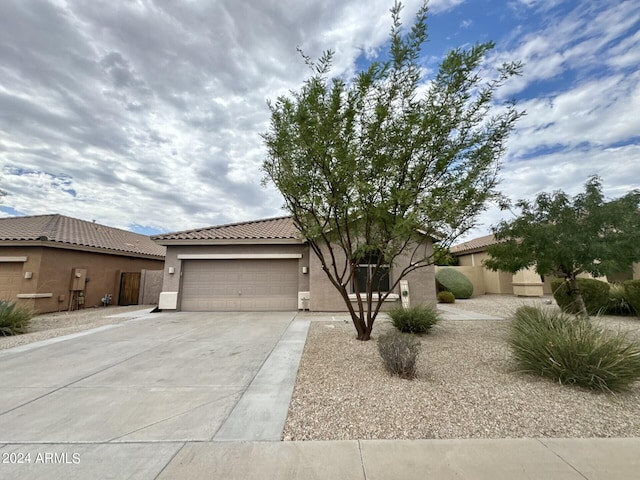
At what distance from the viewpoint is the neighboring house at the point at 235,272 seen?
12.4 m

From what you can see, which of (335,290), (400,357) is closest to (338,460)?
(400,357)

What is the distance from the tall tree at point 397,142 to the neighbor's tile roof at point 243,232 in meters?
5.24

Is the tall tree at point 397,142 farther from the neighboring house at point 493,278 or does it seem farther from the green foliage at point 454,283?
the green foliage at point 454,283

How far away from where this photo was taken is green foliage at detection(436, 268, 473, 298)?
17.2 meters

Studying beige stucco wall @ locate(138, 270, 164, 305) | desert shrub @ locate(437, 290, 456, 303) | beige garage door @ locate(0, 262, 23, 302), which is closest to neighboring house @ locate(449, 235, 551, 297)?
desert shrub @ locate(437, 290, 456, 303)

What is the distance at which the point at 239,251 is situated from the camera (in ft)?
41.5

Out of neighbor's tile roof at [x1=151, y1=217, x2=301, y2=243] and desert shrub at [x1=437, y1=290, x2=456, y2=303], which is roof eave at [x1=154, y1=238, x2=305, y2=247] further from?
desert shrub at [x1=437, y1=290, x2=456, y2=303]

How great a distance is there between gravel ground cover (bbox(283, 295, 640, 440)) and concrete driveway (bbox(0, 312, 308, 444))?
19.2 inches

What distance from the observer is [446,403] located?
142 inches

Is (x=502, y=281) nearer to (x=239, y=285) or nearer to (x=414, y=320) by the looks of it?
(x=414, y=320)

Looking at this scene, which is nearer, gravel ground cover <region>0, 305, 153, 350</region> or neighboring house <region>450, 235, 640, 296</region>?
gravel ground cover <region>0, 305, 153, 350</region>

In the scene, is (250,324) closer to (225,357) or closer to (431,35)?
(225,357)

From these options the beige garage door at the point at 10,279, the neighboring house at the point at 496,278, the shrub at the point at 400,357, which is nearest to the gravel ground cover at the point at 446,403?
the shrub at the point at 400,357

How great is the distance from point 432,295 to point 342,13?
10376 millimetres
